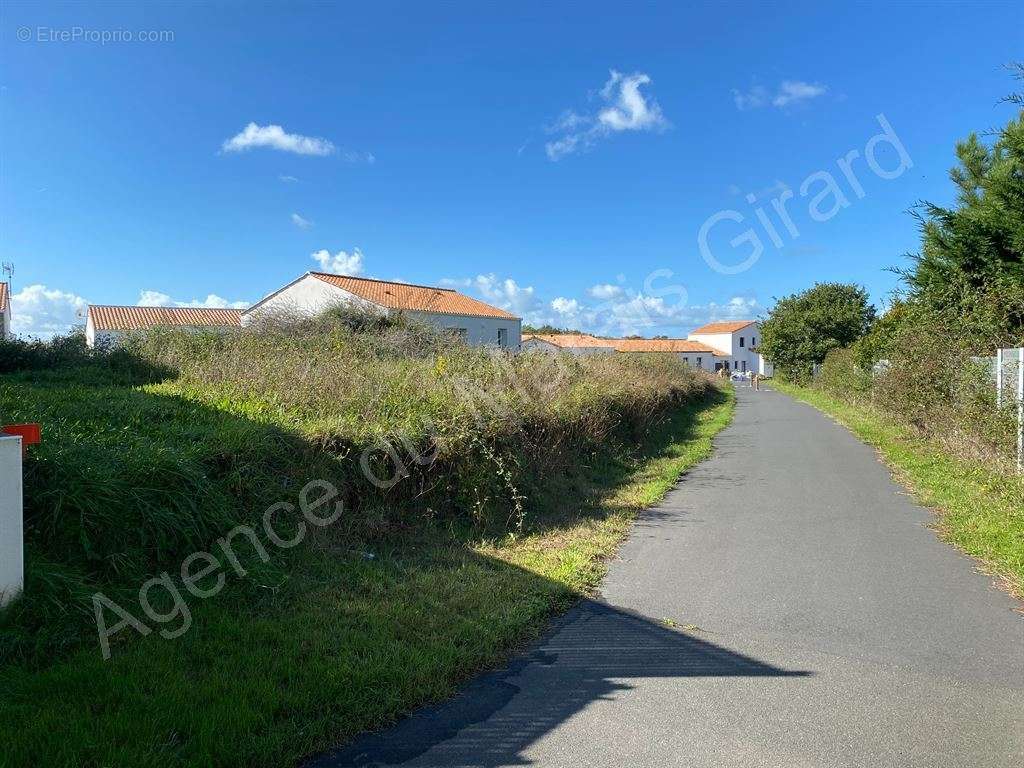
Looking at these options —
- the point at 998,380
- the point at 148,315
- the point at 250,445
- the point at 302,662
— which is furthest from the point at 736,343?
the point at 302,662

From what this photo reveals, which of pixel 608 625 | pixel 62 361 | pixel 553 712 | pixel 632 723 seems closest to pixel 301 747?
pixel 553 712

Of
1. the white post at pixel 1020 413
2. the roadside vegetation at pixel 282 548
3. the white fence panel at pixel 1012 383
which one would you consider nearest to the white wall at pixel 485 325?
the roadside vegetation at pixel 282 548

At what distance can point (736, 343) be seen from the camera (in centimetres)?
9381

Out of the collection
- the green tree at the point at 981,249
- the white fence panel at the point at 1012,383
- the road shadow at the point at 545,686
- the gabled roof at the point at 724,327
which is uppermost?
the gabled roof at the point at 724,327

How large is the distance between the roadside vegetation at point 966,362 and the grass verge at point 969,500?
17 mm

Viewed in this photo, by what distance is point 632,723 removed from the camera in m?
3.14

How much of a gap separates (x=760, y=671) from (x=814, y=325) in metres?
41.4

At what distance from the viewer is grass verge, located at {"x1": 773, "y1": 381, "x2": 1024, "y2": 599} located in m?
5.59

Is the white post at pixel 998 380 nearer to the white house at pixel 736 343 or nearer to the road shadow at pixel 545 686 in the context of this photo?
the road shadow at pixel 545 686

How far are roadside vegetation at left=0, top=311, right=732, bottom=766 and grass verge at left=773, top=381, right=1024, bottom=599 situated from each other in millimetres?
3205

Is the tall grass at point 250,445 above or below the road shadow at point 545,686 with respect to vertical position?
above

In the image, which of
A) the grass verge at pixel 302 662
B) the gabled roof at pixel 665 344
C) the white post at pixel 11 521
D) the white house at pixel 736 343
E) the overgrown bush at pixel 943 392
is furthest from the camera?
the white house at pixel 736 343

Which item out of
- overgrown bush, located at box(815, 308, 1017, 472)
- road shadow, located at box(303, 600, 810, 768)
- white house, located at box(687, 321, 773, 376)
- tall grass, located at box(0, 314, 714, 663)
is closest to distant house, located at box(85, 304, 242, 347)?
tall grass, located at box(0, 314, 714, 663)

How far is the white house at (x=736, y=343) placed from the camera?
93.1 metres
